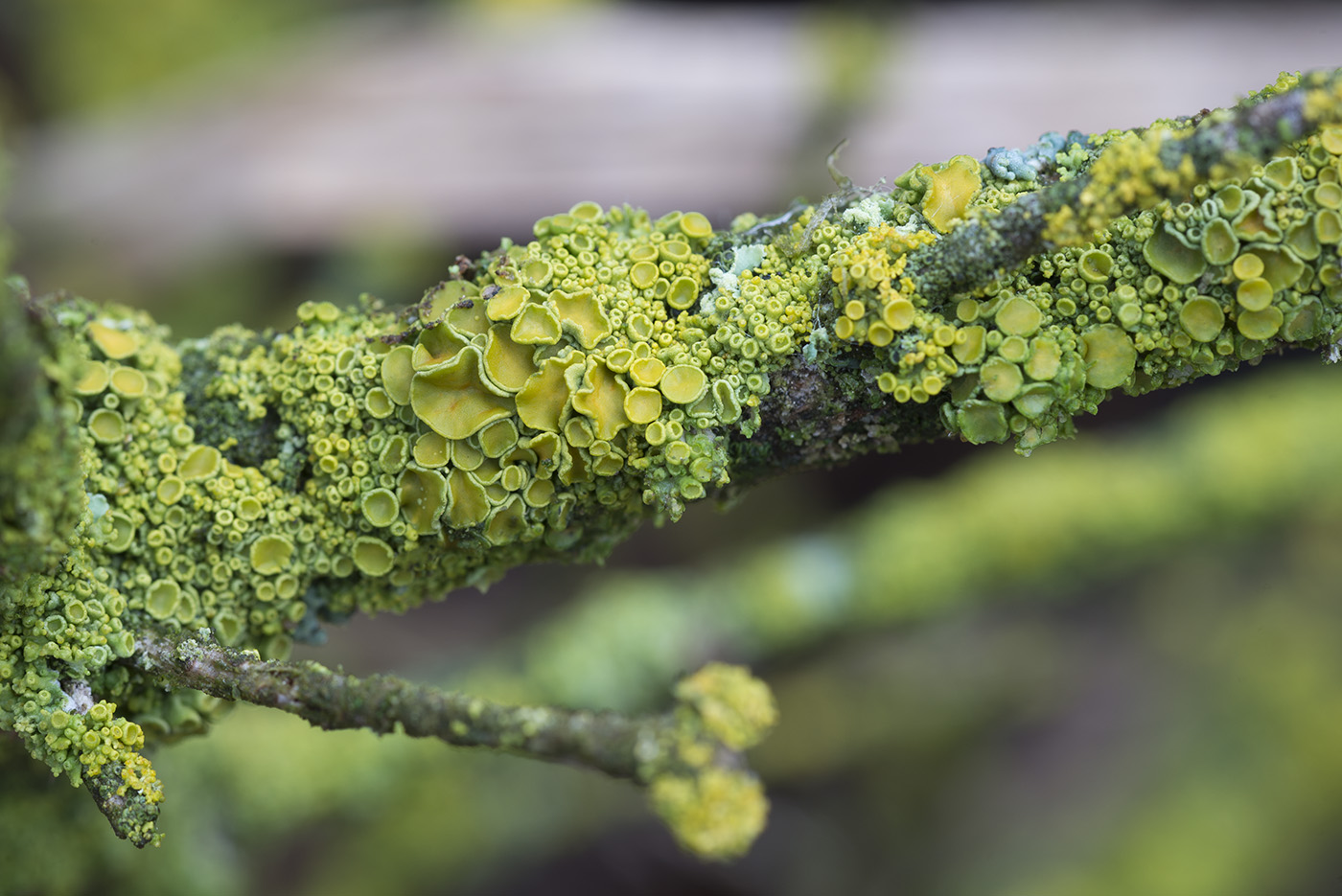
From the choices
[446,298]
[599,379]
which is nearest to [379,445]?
[446,298]

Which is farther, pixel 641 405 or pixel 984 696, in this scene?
pixel 984 696

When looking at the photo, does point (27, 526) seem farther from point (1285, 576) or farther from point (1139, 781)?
point (1285, 576)

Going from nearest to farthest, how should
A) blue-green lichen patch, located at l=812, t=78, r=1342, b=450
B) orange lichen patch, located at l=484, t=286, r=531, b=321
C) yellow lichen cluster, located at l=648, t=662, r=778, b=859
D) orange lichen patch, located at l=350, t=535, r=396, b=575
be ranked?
yellow lichen cluster, located at l=648, t=662, r=778, b=859, blue-green lichen patch, located at l=812, t=78, r=1342, b=450, orange lichen patch, located at l=484, t=286, r=531, b=321, orange lichen patch, located at l=350, t=535, r=396, b=575

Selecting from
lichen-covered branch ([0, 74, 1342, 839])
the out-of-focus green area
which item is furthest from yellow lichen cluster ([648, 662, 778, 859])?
the out-of-focus green area

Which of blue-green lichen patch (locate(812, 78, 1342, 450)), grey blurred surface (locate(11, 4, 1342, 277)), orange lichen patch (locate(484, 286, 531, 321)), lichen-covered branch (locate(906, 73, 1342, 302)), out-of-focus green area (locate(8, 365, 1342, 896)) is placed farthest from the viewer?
grey blurred surface (locate(11, 4, 1342, 277))

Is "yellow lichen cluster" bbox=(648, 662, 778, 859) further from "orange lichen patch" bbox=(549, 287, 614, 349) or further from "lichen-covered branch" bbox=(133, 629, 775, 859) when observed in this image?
"orange lichen patch" bbox=(549, 287, 614, 349)

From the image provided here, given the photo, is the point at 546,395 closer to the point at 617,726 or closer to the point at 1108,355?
the point at 617,726
